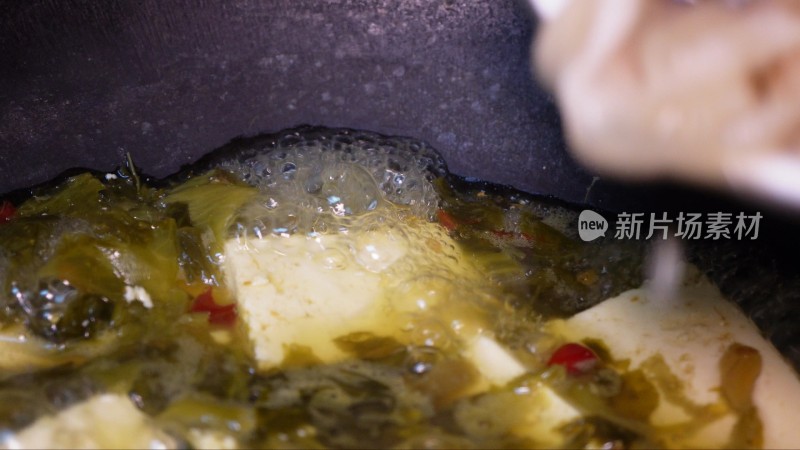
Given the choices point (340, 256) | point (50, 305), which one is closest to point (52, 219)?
point (50, 305)

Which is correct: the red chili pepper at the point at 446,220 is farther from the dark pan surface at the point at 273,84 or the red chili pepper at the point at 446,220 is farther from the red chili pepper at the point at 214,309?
the red chili pepper at the point at 214,309

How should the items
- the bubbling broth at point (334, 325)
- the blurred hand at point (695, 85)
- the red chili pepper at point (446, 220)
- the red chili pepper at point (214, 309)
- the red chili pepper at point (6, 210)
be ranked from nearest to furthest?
A: the blurred hand at point (695, 85), the bubbling broth at point (334, 325), the red chili pepper at point (214, 309), the red chili pepper at point (6, 210), the red chili pepper at point (446, 220)

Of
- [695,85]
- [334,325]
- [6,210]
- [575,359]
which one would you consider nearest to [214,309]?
[334,325]

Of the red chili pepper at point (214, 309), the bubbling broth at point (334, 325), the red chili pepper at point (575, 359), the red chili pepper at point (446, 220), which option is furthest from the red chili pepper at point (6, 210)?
the red chili pepper at point (575, 359)

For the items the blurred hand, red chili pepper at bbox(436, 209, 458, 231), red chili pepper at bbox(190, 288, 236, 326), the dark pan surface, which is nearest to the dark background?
the dark pan surface

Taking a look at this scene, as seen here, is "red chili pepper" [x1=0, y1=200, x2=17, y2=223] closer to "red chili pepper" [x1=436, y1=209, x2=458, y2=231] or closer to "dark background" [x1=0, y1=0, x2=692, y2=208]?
"dark background" [x1=0, y1=0, x2=692, y2=208]

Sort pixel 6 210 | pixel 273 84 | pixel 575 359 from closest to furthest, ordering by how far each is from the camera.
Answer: pixel 575 359
pixel 6 210
pixel 273 84

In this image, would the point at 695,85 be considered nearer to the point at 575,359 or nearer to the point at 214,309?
the point at 575,359
